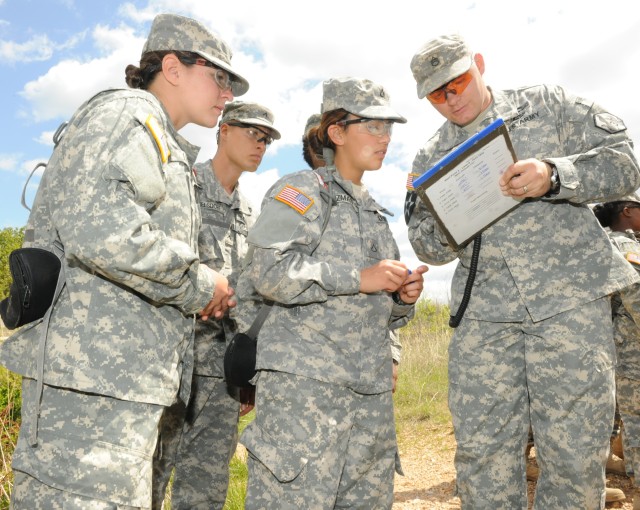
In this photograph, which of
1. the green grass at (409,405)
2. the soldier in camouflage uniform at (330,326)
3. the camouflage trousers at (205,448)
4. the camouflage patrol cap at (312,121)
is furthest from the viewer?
the green grass at (409,405)

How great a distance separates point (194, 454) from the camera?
3764 mm

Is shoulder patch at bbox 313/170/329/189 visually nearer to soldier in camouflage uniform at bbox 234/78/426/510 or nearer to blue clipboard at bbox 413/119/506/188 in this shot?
soldier in camouflage uniform at bbox 234/78/426/510

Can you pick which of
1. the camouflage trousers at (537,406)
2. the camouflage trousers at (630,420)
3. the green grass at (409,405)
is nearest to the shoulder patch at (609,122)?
the camouflage trousers at (537,406)

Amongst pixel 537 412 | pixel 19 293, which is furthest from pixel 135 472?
pixel 537 412

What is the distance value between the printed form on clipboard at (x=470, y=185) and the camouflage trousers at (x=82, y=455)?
4.98 ft

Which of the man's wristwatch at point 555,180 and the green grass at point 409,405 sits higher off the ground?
the man's wristwatch at point 555,180

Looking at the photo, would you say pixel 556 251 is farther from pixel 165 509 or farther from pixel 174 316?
pixel 165 509

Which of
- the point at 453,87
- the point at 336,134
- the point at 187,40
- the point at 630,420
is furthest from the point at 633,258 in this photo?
the point at 187,40

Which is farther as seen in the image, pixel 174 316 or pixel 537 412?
pixel 537 412

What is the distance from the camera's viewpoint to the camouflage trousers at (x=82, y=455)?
187 centimetres

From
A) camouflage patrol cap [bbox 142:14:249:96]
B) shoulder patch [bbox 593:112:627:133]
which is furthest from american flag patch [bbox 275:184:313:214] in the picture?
shoulder patch [bbox 593:112:627:133]

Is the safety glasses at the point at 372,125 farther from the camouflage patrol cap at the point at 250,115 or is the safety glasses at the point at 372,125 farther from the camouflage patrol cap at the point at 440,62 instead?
the camouflage patrol cap at the point at 250,115

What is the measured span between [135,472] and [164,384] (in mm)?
288

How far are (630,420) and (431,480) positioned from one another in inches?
67.8
